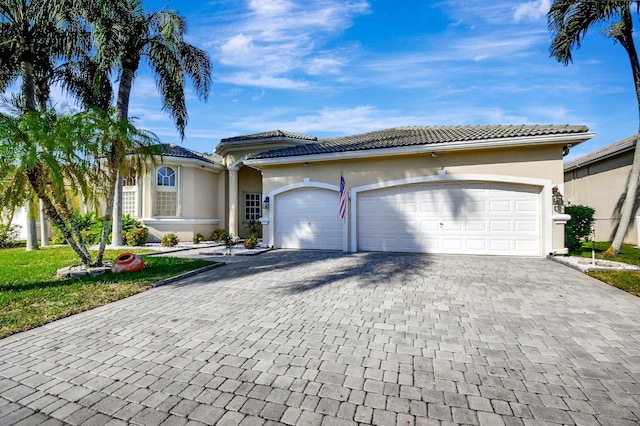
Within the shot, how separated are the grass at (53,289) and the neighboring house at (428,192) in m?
2.97

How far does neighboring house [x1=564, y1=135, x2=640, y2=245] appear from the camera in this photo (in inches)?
495

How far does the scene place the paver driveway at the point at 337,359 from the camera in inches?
88.9

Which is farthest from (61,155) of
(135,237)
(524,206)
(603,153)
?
(603,153)

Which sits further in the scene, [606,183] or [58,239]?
[58,239]

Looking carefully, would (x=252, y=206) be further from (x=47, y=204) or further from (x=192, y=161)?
(x=47, y=204)

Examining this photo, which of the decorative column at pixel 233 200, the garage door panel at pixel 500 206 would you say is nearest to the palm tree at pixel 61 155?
the decorative column at pixel 233 200

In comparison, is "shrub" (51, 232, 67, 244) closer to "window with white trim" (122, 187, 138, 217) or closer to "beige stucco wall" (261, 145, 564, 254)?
"window with white trim" (122, 187, 138, 217)

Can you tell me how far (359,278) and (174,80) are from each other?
35.4 ft

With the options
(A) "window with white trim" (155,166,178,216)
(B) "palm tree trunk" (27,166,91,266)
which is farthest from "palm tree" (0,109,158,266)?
(A) "window with white trim" (155,166,178,216)

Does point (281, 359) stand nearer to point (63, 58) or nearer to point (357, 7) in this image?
point (357, 7)

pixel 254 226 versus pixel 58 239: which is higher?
pixel 254 226

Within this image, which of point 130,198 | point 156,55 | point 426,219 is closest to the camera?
point 426,219

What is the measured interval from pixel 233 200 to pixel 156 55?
714cm

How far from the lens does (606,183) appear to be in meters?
13.9
